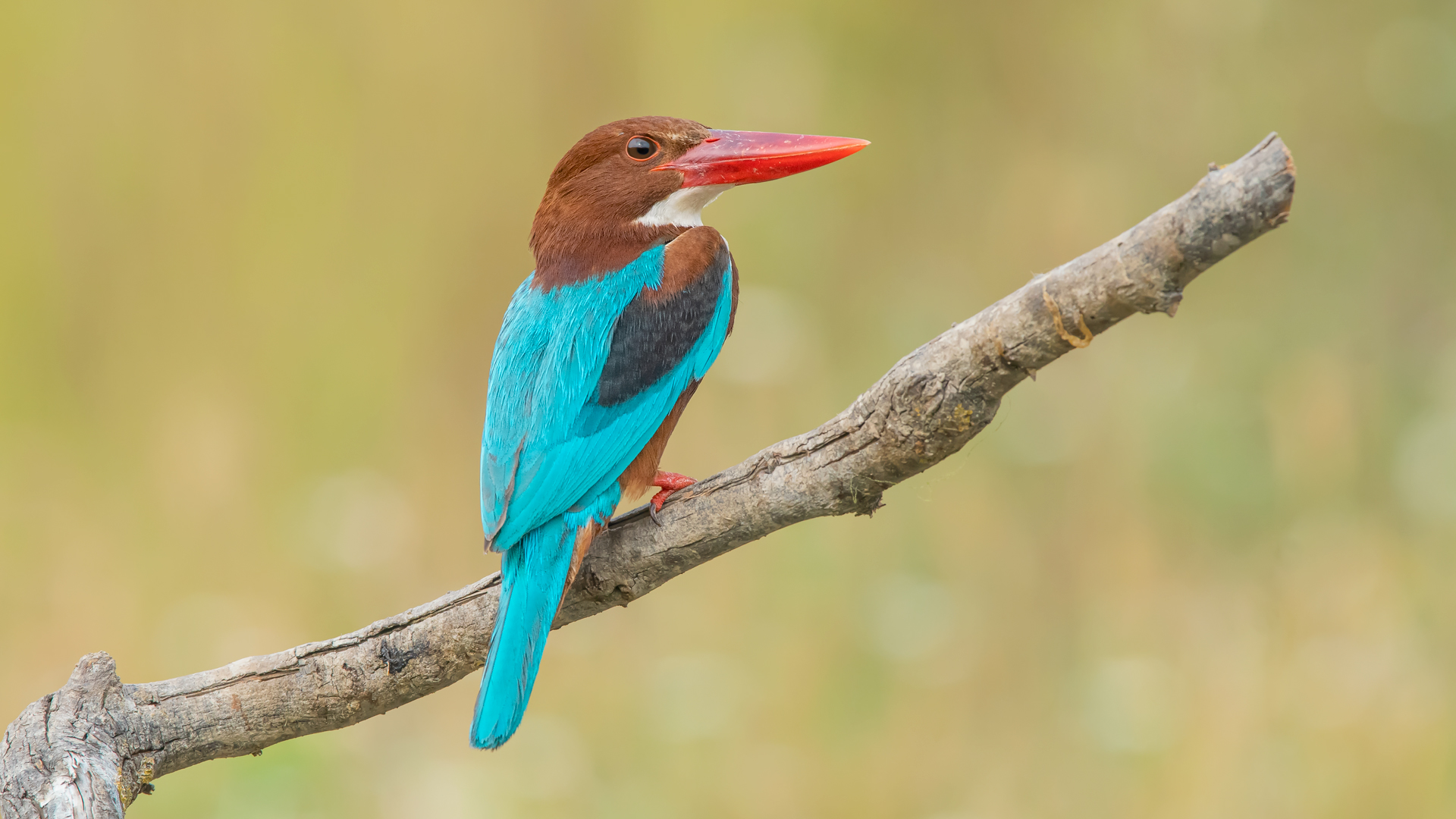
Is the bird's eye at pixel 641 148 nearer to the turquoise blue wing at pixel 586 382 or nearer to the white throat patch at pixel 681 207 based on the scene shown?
the white throat patch at pixel 681 207

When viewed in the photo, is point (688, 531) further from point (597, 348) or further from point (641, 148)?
point (641, 148)

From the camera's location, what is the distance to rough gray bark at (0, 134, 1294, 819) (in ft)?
3.78

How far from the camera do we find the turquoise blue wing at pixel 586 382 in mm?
1716

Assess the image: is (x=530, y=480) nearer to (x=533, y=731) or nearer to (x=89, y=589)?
(x=533, y=731)

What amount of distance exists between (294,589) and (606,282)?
1412mm

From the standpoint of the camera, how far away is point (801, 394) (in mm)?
2957

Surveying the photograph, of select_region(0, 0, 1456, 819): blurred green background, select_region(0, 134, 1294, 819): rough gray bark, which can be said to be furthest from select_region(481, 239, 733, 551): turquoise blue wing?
select_region(0, 0, 1456, 819): blurred green background

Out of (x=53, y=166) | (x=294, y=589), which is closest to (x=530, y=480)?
(x=294, y=589)

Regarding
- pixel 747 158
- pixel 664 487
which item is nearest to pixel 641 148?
pixel 747 158

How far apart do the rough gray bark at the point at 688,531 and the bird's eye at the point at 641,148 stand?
0.64 m

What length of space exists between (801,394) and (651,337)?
1.16 meters

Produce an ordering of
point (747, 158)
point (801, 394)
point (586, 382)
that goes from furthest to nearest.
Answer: point (801, 394) → point (747, 158) → point (586, 382)

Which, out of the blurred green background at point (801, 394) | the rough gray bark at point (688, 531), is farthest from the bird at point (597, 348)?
the blurred green background at point (801, 394)

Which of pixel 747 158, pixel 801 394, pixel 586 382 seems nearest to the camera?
pixel 586 382
